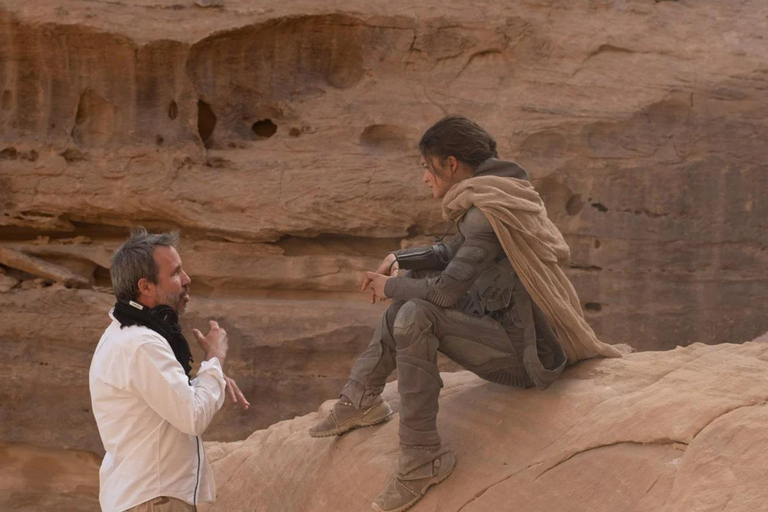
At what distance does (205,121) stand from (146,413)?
5530 millimetres

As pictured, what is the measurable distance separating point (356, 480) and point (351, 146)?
456 cm

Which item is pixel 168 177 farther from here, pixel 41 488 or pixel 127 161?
pixel 41 488

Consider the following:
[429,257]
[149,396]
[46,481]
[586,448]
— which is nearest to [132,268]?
[149,396]

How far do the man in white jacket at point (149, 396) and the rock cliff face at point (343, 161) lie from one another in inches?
179

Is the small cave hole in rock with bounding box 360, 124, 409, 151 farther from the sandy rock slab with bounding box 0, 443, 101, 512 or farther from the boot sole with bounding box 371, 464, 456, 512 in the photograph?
the boot sole with bounding box 371, 464, 456, 512

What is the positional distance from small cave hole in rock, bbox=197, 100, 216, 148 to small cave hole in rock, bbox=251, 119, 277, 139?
0.40m

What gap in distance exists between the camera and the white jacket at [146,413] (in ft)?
9.70

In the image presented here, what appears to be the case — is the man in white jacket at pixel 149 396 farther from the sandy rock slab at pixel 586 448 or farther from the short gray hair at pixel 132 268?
the sandy rock slab at pixel 586 448

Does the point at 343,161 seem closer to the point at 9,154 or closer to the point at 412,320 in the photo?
the point at 9,154

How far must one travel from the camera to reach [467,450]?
3.47 metres

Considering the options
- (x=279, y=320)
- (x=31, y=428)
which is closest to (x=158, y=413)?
(x=279, y=320)

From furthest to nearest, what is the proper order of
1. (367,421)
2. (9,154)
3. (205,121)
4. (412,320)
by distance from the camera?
(205,121) < (9,154) < (367,421) < (412,320)

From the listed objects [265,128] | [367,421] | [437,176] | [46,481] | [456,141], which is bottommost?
[46,481]

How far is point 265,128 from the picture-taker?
8250 mm
